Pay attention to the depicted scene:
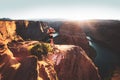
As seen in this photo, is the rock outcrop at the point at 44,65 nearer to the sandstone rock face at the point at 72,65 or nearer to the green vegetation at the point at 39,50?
the sandstone rock face at the point at 72,65

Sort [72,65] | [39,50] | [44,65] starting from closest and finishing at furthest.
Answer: [44,65] → [39,50] → [72,65]

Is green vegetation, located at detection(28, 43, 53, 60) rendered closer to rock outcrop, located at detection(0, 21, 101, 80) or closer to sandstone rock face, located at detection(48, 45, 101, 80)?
rock outcrop, located at detection(0, 21, 101, 80)

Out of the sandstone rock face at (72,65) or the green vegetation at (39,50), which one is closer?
the green vegetation at (39,50)

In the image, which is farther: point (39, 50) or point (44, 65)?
point (39, 50)

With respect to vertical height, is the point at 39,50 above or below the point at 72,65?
above

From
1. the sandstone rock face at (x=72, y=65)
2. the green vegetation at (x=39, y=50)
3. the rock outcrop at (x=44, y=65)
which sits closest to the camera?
the rock outcrop at (x=44, y=65)

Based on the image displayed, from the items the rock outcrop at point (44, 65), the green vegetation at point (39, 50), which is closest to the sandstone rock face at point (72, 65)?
the rock outcrop at point (44, 65)

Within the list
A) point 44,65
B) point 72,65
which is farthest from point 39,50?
point 72,65

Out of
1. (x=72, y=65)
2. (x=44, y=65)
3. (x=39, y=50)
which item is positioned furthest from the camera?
(x=72, y=65)

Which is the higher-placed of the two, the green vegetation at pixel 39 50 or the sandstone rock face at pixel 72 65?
the green vegetation at pixel 39 50

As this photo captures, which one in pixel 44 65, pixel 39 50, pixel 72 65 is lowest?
pixel 72 65

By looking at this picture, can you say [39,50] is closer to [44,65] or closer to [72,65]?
[44,65]
